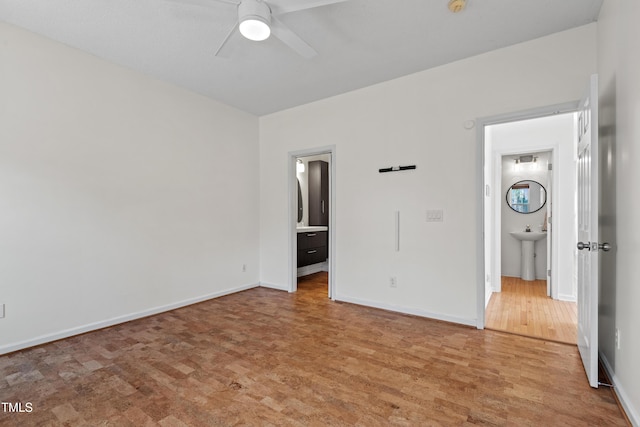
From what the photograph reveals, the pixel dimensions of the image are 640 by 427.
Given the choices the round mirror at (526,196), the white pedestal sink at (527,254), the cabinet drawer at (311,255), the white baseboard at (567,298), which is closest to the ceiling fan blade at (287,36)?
the cabinet drawer at (311,255)

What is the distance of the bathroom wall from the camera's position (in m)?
5.20

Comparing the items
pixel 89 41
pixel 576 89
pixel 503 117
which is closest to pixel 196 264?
pixel 89 41

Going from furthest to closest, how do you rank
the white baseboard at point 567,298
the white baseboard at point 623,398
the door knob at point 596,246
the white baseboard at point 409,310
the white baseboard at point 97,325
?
the white baseboard at point 567,298, the white baseboard at point 409,310, the white baseboard at point 97,325, the door knob at point 596,246, the white baseboard at point 623,398

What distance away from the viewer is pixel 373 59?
3.04m

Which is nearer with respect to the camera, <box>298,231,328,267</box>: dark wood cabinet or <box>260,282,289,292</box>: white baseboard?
<box>260,282,289,292</box>: white baseboard

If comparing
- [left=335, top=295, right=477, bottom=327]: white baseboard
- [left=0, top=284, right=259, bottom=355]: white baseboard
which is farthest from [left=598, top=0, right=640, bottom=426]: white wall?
[left=0, top=284, right=259, bottom=355]: white baseboard

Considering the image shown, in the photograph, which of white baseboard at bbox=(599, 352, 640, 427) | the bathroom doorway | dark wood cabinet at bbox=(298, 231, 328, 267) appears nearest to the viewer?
white baseboard at bbox=(599, 352, 640, 427)

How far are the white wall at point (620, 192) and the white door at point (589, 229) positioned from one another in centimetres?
12

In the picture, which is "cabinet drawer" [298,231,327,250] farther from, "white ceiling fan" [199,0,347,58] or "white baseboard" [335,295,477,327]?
"white ceiling fan" [199,0,347,58]

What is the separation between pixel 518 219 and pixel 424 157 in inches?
131

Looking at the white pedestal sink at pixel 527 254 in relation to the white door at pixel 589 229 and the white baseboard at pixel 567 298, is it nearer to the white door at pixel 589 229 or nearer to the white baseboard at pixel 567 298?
the white baseboard at pixel 567 298

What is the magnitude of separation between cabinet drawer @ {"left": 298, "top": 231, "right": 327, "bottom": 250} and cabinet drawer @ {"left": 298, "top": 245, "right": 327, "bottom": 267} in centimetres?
7

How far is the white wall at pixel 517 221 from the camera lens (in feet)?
17.1

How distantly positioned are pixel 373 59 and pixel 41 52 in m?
3.05
